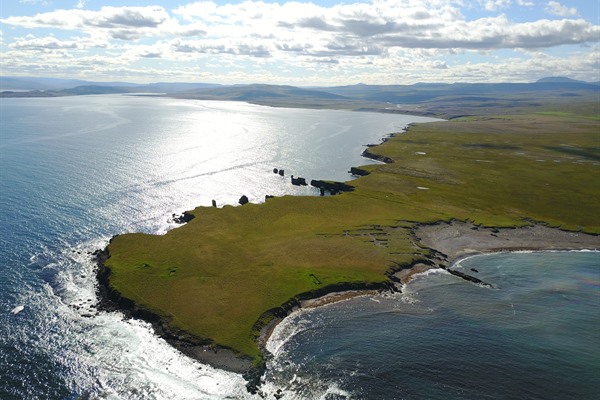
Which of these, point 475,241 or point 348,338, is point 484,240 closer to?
point 475,241

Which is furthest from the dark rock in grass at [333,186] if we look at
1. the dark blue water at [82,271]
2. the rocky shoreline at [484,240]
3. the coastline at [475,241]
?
the rocky shoreline at [484,240]

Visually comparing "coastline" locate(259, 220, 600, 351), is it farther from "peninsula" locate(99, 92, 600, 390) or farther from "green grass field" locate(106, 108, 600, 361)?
"green grass field" locate(106, 108, 600, 361)

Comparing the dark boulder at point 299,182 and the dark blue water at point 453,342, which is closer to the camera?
the dark blue water at point 453,342

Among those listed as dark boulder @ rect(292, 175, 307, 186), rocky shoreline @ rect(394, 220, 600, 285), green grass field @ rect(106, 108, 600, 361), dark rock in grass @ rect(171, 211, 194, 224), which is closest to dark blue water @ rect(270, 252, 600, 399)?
green grass field @ rect(106, 108, 600, 361)

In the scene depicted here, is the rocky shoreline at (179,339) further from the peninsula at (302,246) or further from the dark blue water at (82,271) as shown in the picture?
the dark blue water at (82,271)

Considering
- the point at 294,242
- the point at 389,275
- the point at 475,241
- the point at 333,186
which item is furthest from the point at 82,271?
the point at 333,186

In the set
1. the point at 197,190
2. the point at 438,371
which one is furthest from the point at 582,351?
the point at 197,190
